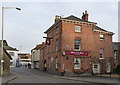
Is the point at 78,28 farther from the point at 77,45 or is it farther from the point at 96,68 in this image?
the point at 96,68

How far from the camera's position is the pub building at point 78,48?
25.7 m

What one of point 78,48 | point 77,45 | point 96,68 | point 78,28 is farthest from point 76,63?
point 78,28

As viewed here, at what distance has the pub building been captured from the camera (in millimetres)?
25656

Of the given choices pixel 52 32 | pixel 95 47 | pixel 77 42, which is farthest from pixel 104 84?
pixel 52 32

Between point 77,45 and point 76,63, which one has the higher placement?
point 77,45

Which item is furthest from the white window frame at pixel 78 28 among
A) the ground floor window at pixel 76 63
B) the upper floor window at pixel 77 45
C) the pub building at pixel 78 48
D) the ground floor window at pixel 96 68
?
the ground floor window at pixel 96 68

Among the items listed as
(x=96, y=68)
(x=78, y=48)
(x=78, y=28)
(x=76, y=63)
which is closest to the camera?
(x=76, y=63)

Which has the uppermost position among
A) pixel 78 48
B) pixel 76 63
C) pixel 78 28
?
pixel 78 28

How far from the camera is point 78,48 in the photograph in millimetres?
26859

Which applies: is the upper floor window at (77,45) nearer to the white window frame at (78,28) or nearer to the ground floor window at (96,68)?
the white window frame at (78,28)

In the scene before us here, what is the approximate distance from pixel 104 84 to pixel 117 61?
21085mm

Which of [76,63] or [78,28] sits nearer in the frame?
[76,63]

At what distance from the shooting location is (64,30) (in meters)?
26.0

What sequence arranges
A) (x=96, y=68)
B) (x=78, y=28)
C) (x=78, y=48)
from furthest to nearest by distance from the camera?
1. (x=96, y=68)
2. (x=78, y=28)
3. (x=78, y=48)
